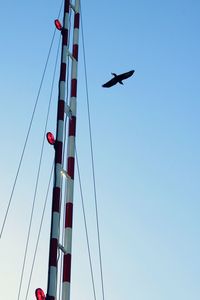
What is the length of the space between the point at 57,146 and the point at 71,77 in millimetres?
2983

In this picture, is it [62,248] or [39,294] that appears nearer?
[39,294]

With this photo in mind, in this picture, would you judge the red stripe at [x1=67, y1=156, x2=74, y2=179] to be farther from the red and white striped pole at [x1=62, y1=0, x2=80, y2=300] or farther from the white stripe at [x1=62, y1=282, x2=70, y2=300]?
the white stripe at [x1=62, y1=282, x2=70, y2=300]

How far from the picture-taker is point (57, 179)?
15.2m

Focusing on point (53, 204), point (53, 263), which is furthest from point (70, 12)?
point (53, 263)

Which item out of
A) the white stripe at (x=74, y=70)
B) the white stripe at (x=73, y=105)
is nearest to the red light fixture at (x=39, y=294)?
the white stripe at (x=73, y=105)

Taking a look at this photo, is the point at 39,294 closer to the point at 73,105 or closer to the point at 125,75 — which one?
the point at 73,105


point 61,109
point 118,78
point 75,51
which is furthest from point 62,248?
point 75,51

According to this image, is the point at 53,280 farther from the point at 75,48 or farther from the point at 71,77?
the point at 75,48

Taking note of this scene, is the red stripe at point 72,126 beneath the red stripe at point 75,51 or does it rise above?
beneath

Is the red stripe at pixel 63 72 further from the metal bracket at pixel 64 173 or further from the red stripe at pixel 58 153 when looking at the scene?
the metal bracket at pixel 64 173

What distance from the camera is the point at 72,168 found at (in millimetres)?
16062

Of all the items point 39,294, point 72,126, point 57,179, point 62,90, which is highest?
point 62,90

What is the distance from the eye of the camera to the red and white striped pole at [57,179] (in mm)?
13594

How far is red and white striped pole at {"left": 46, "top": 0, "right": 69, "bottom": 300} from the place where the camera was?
13.6 meters
